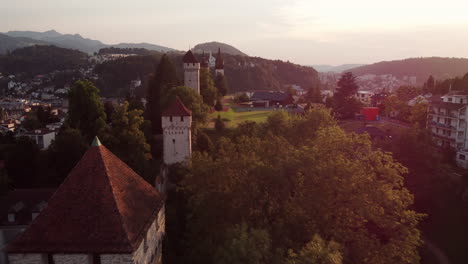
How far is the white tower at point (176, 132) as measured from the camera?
135 ft

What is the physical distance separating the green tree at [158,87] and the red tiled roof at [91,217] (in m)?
34.2

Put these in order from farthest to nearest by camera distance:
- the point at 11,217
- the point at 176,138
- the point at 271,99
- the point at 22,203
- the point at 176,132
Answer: the point at 271,99, the point at 176,138, the point at 176,132, the point at 22,203, the point at 11,217

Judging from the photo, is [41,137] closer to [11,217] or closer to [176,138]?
[11,217]

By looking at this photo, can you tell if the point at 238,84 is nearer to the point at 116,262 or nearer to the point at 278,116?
the point at 278,116

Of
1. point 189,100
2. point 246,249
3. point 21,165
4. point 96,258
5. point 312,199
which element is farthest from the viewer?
point 189,100

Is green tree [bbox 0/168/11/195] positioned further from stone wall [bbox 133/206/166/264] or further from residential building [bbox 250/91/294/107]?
residential building [bbox 250/91/294/107]

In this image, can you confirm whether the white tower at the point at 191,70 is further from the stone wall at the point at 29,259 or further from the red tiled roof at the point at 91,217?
the stone wall at the point at 29,259

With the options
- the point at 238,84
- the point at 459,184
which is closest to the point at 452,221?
the point at 459,184

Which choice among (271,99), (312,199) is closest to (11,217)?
(312,199)

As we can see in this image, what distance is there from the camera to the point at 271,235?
21.1 m

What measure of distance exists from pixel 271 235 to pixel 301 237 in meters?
1.76

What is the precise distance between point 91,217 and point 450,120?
179 feet

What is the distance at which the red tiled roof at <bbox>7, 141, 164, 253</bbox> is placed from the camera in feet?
56.5

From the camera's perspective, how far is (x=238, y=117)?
70.7 meters
